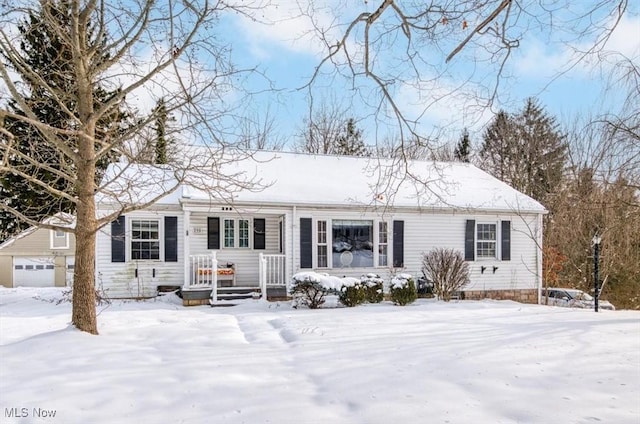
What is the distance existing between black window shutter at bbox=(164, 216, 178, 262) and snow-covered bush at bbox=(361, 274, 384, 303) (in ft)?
17.1

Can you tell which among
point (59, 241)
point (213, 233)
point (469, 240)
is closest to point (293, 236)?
point (213, 233)

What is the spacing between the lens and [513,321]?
295 inches

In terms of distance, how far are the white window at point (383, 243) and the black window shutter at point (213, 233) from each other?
466cm

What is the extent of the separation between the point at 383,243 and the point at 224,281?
4.71 metres

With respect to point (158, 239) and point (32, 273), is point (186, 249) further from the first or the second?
point (32, 273)

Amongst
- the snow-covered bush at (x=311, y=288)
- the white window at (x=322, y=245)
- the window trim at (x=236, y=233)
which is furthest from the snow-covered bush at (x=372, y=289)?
the window trim at (x=236, y=233)

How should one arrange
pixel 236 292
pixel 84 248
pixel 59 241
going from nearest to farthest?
1. pixel 84 248
2. pixel 236 292
3. pixel 59 241

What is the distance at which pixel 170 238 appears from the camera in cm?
1158

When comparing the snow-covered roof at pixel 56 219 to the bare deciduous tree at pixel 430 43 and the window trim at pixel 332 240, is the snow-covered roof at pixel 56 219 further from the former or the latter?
the window trim at pixel 332 240

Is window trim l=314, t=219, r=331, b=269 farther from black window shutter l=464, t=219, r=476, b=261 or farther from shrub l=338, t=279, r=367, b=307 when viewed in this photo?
black window shutter l=464, t=219, r=476, b=261

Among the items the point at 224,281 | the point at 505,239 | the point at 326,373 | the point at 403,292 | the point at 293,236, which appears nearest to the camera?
the point at 326,373

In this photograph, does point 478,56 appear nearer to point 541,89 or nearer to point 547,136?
point 541,89

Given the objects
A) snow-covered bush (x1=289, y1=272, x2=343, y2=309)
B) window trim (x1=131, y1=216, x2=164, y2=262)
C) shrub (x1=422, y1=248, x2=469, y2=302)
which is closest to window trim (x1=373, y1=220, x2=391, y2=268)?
shrub (x1=422, y1=248, x2=469, y2=302)

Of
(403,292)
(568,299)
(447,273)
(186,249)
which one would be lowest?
(568,299)
